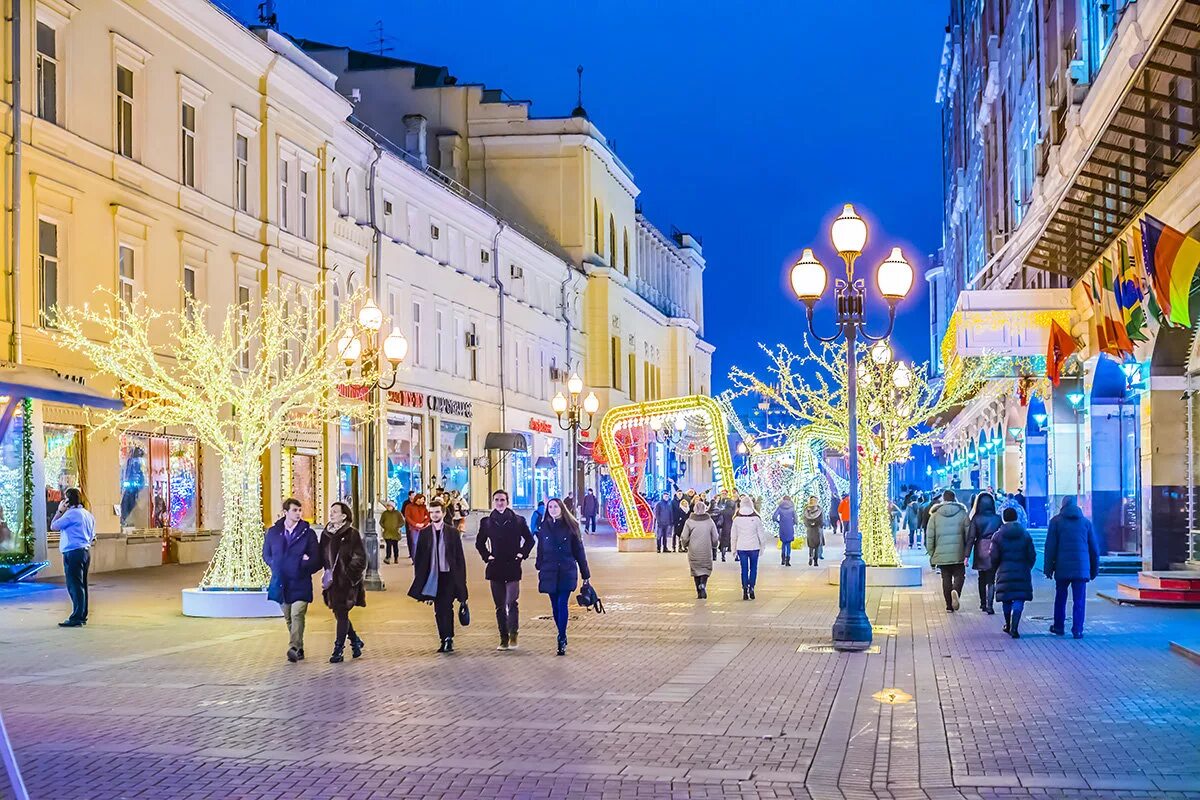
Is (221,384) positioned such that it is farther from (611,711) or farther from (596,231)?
(596,231)

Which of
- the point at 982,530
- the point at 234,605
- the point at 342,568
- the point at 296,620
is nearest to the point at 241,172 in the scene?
the point at 234,605

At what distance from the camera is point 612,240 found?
71625 millimetres

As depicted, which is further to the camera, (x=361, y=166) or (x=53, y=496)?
(x=361, y=166)

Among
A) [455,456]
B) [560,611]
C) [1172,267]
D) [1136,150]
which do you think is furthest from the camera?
[455,456]

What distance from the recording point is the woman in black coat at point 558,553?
16688mm

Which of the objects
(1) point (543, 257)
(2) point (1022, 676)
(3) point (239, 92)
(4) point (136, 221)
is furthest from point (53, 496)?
(1) point (543, 257)

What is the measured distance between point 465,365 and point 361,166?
990cm

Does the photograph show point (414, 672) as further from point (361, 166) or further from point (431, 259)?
point (431, 259)

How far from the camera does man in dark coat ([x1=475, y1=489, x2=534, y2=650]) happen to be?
16.5 metres

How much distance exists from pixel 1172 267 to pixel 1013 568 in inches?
147

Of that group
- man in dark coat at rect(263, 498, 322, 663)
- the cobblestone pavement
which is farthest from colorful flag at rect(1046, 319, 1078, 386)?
man in dark coat at rect(263, 498, 322, 663)

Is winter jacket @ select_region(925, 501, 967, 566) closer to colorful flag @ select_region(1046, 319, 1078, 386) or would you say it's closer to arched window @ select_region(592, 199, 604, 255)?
colorful flag @ select_region(1046, 319, 1078, 386)

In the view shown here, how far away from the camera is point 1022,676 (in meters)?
14.0

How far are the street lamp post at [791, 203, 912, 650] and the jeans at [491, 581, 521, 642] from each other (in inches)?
135
